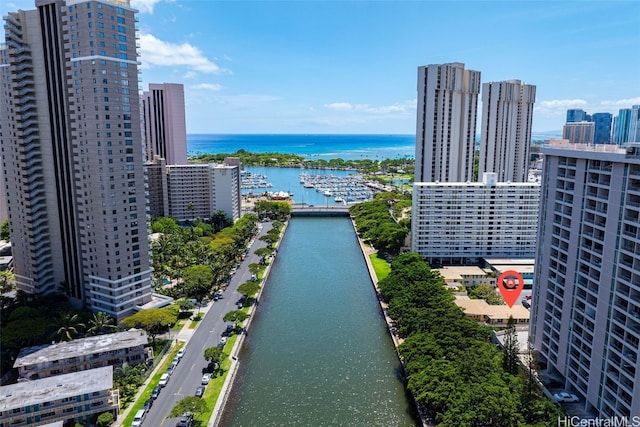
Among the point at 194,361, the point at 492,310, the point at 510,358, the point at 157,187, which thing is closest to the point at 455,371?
the point at 510,358

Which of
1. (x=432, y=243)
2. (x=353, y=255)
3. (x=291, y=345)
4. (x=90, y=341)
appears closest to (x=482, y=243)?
(x=432, y=243)

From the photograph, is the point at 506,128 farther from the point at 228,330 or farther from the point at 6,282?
the point at 6,282

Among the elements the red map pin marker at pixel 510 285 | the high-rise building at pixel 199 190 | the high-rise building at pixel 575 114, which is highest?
the high-rise building at pixel 575 114

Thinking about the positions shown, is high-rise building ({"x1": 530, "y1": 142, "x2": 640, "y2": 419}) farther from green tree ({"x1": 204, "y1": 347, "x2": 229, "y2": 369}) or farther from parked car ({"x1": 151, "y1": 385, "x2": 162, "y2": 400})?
parked car ({"x1": 151, "y1": 385, "x2": 162, "y2": 400})

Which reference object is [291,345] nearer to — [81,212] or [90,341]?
[90,341]

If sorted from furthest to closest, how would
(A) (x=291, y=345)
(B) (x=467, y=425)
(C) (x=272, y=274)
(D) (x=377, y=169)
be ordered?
(D) (x=377, y=169)
(C) (x=272, y=274)
(A) (x=291, y=345)
(B) (x=467, y=425)

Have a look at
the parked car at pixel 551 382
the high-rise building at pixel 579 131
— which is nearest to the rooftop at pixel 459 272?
the high-rise building at pixel 579 131

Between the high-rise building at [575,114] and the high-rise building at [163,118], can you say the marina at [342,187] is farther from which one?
the high-rise building at [575,114]
